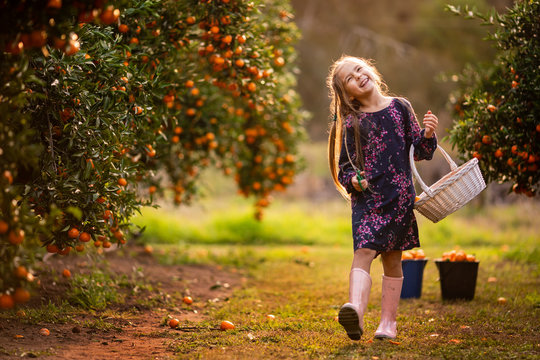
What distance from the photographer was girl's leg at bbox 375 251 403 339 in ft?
11.5

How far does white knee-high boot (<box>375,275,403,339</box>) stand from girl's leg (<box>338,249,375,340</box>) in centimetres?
26

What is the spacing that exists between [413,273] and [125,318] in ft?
8.23

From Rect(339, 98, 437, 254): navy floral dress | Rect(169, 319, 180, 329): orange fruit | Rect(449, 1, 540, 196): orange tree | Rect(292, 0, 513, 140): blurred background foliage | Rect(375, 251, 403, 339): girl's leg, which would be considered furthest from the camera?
→ Rect(292, 0, 513, 140): blurred background foliage

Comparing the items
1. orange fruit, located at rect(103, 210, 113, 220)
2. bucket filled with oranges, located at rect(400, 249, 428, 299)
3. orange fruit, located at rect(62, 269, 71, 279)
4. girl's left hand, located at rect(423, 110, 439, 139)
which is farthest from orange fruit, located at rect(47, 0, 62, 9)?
bucket filled with oranges, located at rect(400, 249, 428, 299)

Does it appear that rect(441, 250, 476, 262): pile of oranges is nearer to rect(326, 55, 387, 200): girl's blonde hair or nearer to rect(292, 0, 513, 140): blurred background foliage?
rect(326, 55, 387, 200): girl's blonde hair

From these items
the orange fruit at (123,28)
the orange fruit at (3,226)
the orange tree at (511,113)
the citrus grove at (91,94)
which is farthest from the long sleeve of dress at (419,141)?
the orange fruit at (3,226)

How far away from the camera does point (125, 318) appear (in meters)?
4.09

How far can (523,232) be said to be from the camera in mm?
9547

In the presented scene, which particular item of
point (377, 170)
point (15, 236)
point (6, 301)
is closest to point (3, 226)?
point (15, 236)

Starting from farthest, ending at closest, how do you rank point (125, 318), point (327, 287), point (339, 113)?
point (327, 287), point (125, 318), point (339, 113)

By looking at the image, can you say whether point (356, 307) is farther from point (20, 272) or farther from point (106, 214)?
point (20, 272)

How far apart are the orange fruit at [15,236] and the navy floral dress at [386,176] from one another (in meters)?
1.91

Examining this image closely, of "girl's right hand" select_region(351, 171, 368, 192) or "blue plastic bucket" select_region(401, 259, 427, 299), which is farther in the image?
"blue plastic bucket" select_region(401, 259, 427, 299)

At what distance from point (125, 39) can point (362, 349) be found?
286 centimetres
